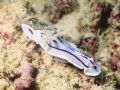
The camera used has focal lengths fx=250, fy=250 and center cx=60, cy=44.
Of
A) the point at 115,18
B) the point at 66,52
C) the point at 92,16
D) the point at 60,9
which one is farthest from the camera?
the point at 60,9

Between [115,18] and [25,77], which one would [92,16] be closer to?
[115,18]

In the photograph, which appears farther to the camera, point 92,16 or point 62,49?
point 92,16

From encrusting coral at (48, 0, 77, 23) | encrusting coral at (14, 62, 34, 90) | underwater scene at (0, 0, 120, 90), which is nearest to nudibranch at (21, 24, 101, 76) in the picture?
underwater scene at (0, 0, 120, 90)

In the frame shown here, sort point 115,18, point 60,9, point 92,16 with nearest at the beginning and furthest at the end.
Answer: point 92,16
point 115,18
point 60,9

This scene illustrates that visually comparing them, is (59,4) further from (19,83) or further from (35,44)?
(19,83)

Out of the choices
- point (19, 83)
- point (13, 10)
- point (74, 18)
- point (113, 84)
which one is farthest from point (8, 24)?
point (113, 84)

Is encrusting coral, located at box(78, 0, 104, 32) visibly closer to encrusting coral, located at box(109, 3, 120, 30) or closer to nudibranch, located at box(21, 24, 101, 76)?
encrusting coral, located at box(109, 3, 120, 30)

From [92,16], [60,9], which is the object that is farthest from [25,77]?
[60,9]
